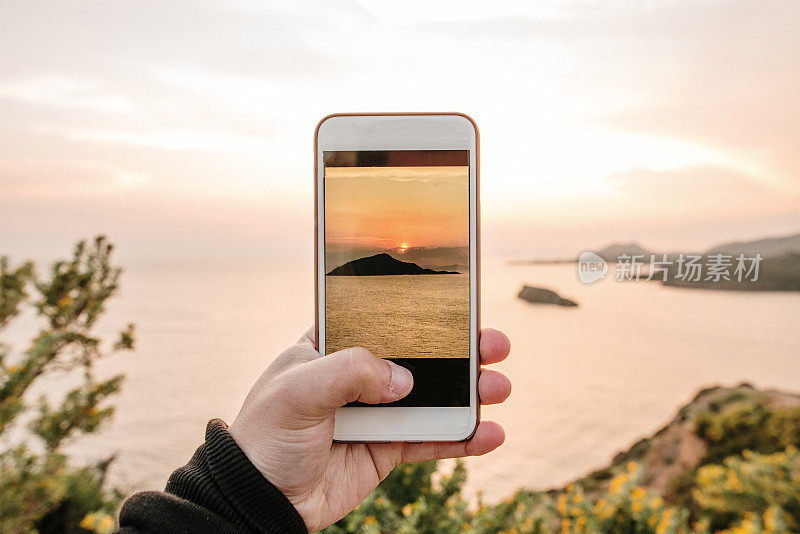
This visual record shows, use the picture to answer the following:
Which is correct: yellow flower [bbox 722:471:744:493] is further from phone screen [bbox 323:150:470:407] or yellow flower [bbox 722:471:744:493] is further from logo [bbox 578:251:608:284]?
phone screen [bbox 323:150:470:407]

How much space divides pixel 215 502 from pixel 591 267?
160 cm

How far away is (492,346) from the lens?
2.89 feet

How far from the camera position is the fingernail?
0.77 m

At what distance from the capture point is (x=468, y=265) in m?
0.80

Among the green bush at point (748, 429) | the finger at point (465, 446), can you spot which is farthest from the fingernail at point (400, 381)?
the green bush at point (748, 429)

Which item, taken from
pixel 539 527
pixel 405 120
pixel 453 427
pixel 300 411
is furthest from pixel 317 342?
pixel 539 527

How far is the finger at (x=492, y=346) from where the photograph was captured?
88cm

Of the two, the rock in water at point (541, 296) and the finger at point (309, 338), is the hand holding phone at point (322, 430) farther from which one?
the rock in water at point (541, 296)

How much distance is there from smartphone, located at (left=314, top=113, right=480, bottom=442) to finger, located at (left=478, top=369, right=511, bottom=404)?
79 mm

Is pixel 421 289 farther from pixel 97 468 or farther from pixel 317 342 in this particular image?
pixel 97 468

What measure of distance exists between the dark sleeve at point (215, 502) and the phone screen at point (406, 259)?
0.21 m

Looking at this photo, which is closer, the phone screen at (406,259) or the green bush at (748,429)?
the phone screen at (406,259)

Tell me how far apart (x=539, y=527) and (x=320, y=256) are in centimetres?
107

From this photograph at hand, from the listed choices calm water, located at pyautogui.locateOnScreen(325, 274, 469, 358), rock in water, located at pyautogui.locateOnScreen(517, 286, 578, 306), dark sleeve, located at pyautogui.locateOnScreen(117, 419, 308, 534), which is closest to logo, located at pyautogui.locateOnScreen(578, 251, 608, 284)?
rock in water, located at pyautogui.locateOnScreen(517, 286, 578, 306)
